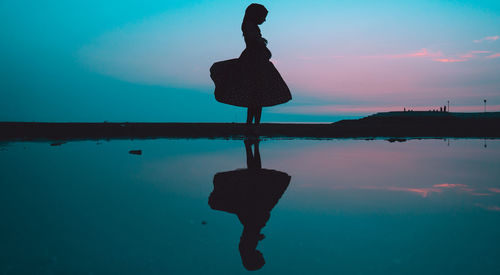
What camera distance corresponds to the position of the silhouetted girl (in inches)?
320

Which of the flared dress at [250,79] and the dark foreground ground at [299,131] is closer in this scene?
the flared dress at [250,79]

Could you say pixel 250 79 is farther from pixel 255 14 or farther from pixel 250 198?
pixel 250 198

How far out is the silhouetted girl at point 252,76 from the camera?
8.12m

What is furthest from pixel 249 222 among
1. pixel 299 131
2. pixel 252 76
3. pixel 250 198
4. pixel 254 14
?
pixel 299 131

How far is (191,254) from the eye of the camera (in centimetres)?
167

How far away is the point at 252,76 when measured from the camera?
334 inches

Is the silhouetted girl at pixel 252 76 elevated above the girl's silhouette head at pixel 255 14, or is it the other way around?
the girl's silhouette head at pixel 255 14

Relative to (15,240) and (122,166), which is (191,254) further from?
(122,166)

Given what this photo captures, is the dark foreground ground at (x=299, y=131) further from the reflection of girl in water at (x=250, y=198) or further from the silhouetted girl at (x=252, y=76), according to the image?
the reflection of girl in water at (x=250, y=198)

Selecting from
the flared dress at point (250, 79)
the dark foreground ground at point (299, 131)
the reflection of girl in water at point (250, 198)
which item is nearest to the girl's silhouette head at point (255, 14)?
the flared dress at point (250, 79)

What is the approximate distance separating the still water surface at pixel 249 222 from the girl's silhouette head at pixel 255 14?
17.1 feet

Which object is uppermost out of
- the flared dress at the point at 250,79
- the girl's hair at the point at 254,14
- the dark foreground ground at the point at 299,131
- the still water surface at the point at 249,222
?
the girl's hair at the point at 254,14

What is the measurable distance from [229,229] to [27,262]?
1003 mm

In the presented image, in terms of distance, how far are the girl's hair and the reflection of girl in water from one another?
4.93 metres
